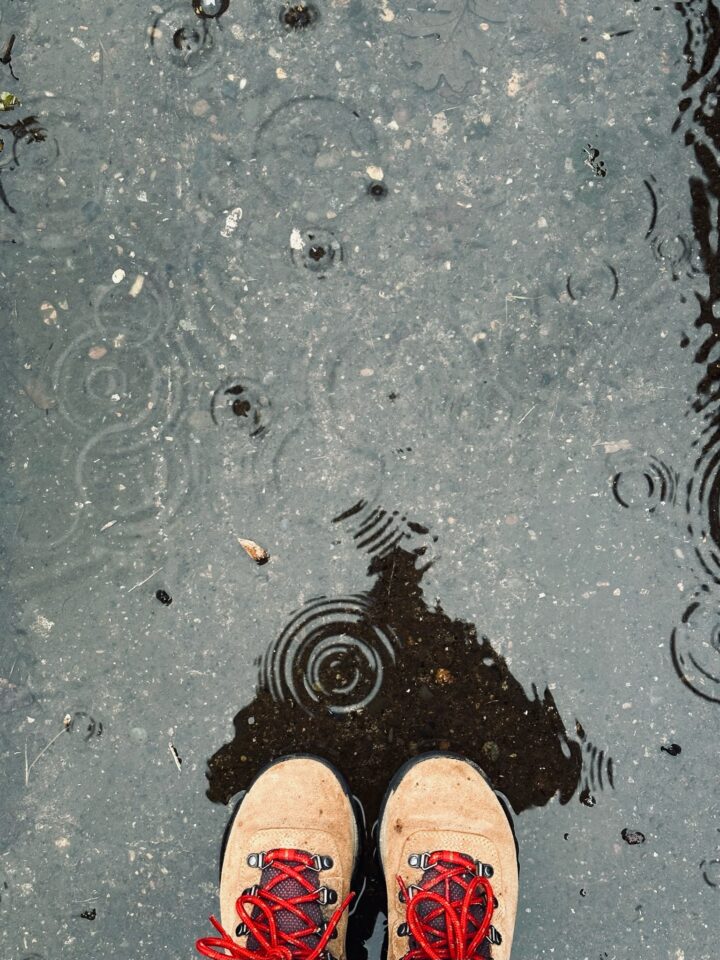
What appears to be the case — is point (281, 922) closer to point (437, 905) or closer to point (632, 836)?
point (437, 905)

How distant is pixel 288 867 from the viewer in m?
1.99

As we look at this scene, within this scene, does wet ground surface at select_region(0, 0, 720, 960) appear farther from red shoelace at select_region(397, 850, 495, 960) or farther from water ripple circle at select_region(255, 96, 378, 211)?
red shoelace at select_region(397, 850, 495, 960)

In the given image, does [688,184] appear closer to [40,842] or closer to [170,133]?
[170,133]

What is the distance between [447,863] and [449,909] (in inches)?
5.1

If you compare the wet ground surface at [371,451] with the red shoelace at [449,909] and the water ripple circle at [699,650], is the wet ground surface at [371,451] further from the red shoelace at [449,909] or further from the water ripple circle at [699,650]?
the red shoelace at [449,909]

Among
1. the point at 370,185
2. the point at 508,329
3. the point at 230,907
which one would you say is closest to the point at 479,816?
the point at 230,907

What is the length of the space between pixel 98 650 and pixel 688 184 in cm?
239

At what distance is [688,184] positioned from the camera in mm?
2162

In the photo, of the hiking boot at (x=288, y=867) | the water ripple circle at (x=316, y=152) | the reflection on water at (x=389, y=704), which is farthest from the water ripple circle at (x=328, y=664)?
the water ripple circle at (x=316, y=152)

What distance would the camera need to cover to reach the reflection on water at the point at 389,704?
213cm

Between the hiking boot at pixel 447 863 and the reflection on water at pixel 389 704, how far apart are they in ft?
0.25

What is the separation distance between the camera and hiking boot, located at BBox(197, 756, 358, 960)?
1934 mm

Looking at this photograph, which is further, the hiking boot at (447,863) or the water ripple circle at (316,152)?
the water ripple circle at (316,152)

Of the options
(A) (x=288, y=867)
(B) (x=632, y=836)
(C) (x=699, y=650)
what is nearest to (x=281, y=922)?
(A) (x=288, y=867)
